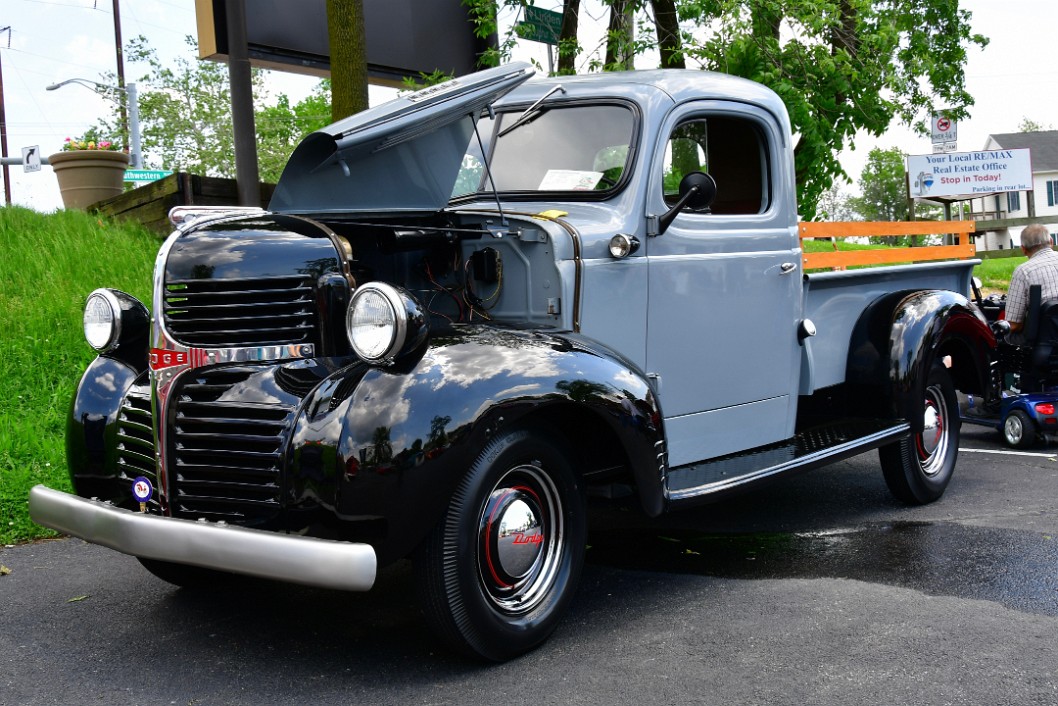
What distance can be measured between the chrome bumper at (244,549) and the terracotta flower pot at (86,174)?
9695 mm

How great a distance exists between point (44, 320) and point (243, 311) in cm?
517

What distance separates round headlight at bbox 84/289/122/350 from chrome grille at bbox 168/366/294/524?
756 millimetres

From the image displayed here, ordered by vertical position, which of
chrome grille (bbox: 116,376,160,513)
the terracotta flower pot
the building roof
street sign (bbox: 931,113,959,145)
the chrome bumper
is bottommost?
the chrome bumper

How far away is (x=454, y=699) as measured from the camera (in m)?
3.23

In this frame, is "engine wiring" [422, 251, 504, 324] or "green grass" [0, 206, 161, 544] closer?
"engine wiring" [422, 251, 504, 324]

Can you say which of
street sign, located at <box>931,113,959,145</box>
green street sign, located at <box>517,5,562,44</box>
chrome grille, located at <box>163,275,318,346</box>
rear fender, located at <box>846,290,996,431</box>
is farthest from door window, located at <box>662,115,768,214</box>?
street sign, located at <box>931,113,959,145</box>

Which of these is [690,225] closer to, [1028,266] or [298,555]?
[298,555]

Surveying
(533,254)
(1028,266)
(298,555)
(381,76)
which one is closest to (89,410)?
(298,555)

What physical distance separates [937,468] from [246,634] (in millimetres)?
4032

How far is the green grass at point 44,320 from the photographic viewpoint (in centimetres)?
602

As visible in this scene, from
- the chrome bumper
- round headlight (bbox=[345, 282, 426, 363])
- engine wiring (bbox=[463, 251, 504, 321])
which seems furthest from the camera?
engine wiring (bbox=[463, 251, 504, 321])

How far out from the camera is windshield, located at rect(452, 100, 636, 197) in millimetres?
4426

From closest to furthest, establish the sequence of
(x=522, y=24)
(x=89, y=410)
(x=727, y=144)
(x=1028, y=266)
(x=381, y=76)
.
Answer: (x=89, y=410)
(x=727, y=144)
(x=1028, y=266)
(x=522, y=24)
(x=381, y=76)

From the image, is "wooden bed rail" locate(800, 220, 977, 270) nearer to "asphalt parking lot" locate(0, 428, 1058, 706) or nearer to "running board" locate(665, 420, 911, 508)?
"running board" locate(665, 420, 911, 508)
